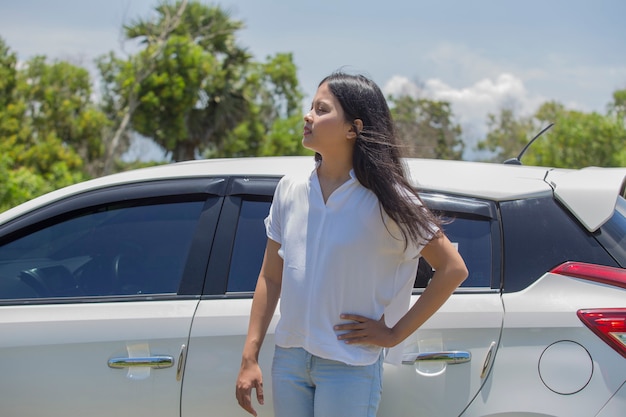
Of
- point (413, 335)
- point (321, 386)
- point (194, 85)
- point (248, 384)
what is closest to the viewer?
point (321, 386)

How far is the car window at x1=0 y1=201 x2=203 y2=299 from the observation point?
107 inches

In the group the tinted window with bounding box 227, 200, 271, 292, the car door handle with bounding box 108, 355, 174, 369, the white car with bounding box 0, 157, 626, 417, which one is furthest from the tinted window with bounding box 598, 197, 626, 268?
the car door handle with bounding box 108, 355, 174, 369

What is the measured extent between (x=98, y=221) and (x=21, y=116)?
80.4ft

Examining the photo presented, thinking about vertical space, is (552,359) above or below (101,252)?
below

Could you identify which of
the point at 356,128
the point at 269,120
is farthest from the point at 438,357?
the point at 269,120

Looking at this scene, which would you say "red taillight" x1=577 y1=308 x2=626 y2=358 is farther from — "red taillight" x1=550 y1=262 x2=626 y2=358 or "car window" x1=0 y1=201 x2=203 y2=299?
"car window" x1=0 y1=201 x2=203 y2=299

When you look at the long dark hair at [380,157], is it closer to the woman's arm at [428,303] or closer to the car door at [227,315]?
the woman's arm at [428,303]

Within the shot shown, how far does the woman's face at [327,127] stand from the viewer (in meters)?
2.11

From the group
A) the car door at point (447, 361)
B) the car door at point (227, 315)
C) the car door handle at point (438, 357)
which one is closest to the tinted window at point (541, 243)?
the car door at point (447, 361)

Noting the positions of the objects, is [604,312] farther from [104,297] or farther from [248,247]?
[104,297]

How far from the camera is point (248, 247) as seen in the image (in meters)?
2.66

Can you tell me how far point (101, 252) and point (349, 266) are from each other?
1.24 m

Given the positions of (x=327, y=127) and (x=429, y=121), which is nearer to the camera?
(x=327, y=127)

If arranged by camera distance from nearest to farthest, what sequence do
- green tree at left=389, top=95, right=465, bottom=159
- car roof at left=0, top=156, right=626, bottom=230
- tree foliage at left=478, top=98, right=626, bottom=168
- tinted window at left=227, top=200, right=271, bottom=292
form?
car roof at left=0, top=156, right=626, bottom=230
tinted window at left=227, top=200, right=271, bottom=292
tree foliage at left=478, top=98, right=626, bottom=168
green tree at left=389, top=95, right=465, bottom=159
